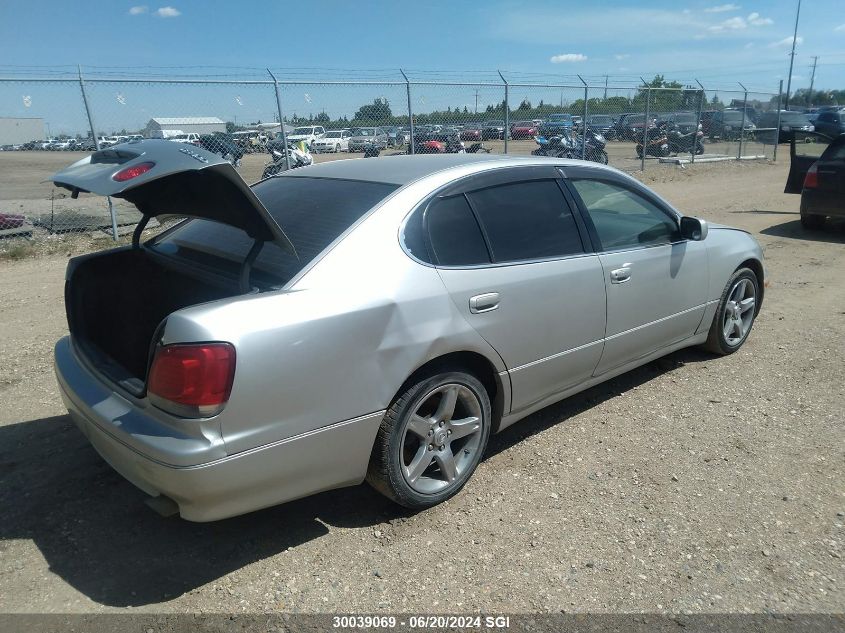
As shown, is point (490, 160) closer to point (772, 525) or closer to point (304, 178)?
point (304, 178)

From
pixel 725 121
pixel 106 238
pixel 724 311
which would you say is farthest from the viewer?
pixel 725 121

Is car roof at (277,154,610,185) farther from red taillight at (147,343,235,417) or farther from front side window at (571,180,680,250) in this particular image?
red taillight at (147,343,235,417)

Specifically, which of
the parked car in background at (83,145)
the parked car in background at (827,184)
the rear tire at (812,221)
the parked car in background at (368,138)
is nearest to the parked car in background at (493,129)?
the parked car in background at (368,138)

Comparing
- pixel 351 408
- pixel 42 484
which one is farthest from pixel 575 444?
pixel 42 484

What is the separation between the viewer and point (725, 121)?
75.3 ft

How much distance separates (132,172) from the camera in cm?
246

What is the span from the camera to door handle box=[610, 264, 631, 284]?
373cm

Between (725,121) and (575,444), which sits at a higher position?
(725,121)

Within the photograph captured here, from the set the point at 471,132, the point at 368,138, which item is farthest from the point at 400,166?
the point at 471,132

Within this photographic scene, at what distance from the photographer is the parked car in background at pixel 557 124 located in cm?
1684

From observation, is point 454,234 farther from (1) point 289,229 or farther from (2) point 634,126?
(2) point 634,126

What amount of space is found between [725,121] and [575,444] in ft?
75.2

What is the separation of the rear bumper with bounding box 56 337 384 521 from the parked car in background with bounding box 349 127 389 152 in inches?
448

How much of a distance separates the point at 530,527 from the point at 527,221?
1.55 meters
